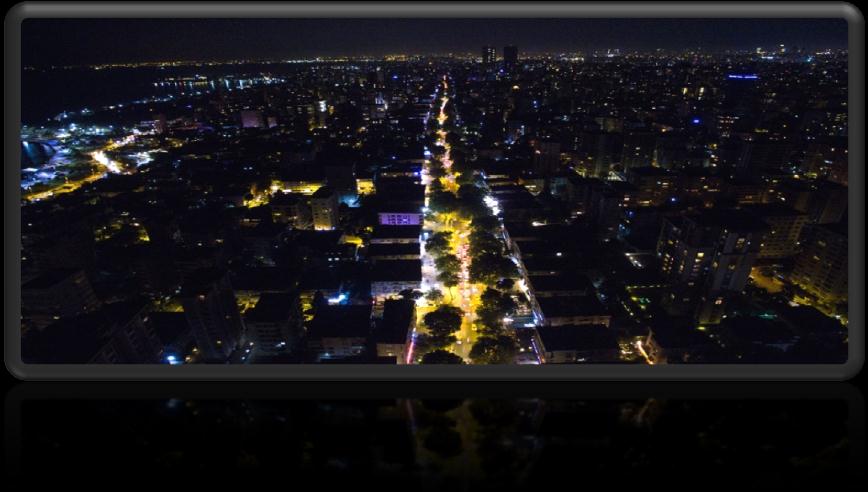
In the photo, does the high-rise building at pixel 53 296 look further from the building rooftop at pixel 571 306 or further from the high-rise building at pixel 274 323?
the building rooftop at pixel 571 306

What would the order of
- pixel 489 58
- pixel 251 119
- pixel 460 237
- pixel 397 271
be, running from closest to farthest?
pixel 397 271
pixel 460 237
pixel 251 119
pixel 489 58

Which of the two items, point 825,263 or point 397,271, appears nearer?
point 825,263

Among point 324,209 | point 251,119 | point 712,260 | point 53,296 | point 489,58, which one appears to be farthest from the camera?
point 489,58

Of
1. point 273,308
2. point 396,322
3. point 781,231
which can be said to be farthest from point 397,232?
point 781,231

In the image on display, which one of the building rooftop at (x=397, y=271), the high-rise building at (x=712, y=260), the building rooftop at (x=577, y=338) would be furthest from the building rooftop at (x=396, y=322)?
the high-rise building at (x=712, y=260)

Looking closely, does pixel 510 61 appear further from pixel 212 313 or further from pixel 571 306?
pixel 212 313
